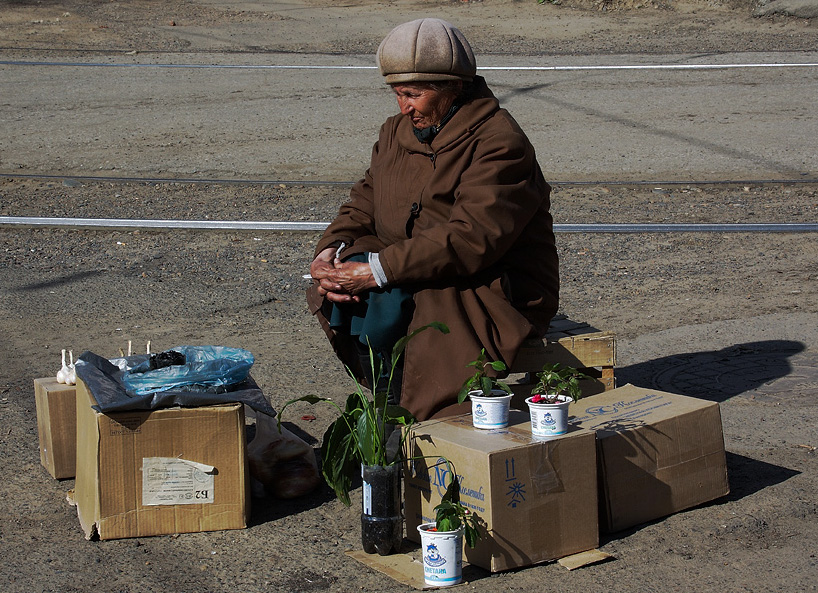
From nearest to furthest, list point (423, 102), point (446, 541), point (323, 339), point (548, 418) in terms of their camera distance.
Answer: point (446, 541) → point (548, 418) → point (423, 102) → point (323, 339)

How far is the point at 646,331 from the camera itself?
18.3ft

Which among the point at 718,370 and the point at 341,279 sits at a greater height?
the point at 341,279

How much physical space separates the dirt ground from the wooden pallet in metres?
0.58

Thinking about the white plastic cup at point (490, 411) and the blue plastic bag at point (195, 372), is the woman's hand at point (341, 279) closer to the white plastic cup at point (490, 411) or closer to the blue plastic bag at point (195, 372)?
the blue plastic bag at point (195, 372)

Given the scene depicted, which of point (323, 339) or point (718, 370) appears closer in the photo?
point (718, 370)

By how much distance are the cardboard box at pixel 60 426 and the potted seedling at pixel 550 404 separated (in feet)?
5.75

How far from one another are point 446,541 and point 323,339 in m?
2.71

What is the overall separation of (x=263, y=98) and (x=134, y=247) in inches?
214

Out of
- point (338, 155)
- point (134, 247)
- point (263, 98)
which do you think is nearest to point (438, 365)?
point (134, 247)

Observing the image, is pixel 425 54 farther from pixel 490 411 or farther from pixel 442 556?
pixel 442 556

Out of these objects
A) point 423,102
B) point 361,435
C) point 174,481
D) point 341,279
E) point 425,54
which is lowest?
point 174,481

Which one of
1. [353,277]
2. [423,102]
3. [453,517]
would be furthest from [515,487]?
[423,102]

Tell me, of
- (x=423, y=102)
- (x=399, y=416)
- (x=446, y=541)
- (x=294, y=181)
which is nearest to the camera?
(x=446, y=541)

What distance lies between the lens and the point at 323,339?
559 centimetres
